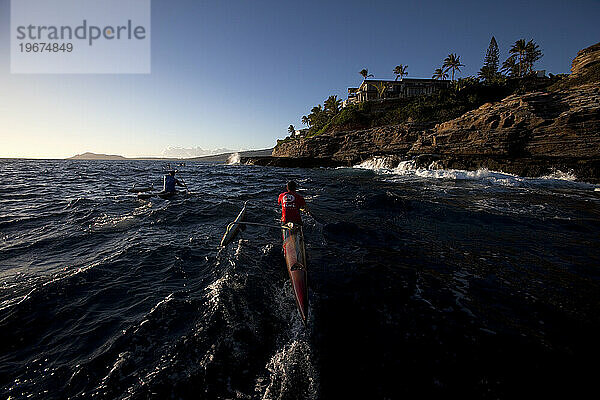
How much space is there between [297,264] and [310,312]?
1.15 m

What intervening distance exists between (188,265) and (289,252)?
132 inches

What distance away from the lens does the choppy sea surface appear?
11.7 feet

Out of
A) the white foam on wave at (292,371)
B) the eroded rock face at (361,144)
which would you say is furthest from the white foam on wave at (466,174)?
the white foam on wave at (292,371)

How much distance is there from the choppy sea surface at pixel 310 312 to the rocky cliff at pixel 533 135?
21240 mm

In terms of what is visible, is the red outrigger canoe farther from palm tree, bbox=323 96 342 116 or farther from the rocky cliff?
palm tree, bbox=323 96 342 116

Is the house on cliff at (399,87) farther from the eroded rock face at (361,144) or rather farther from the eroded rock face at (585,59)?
the eroded rock face at (585,59)

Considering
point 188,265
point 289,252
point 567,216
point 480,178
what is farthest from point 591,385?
point 480,178

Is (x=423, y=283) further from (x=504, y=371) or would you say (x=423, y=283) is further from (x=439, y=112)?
(x=439, y=112)

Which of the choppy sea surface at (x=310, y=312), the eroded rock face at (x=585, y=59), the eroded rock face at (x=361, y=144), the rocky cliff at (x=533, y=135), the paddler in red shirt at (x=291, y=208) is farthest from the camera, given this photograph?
the eroded rock face at (x=361, y=144)

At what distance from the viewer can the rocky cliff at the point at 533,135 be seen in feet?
75.0

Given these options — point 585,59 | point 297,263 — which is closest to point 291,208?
point 297,263

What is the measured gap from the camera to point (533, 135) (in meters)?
26.5

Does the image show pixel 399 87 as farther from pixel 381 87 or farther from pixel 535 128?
pixel 535 128

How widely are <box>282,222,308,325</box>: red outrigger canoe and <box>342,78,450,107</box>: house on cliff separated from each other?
7832cm
